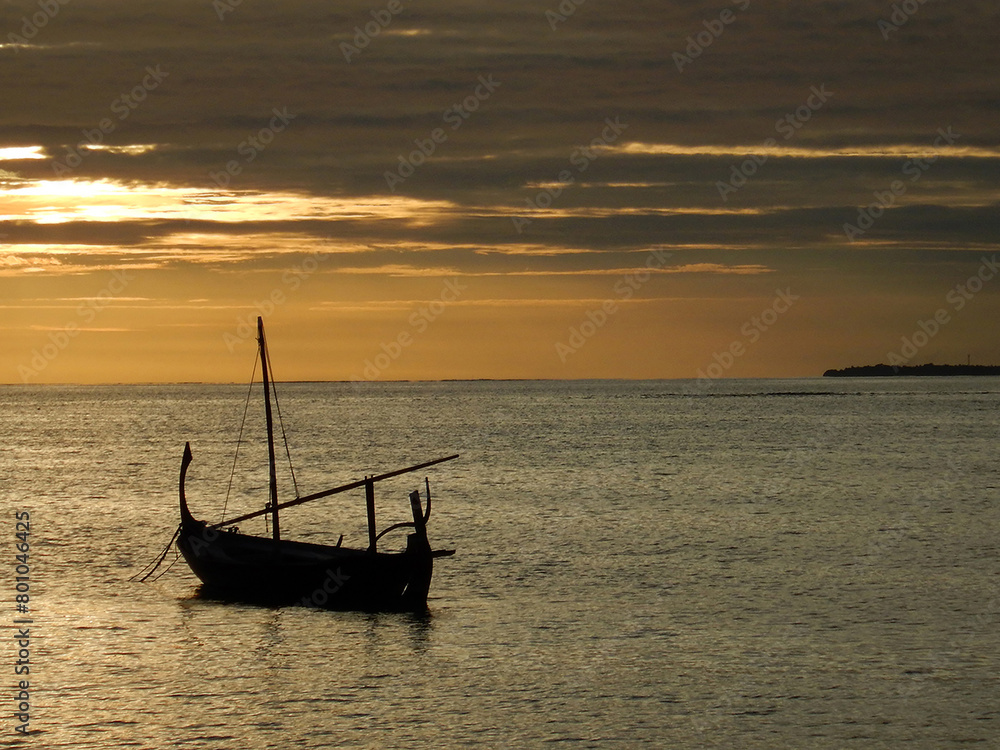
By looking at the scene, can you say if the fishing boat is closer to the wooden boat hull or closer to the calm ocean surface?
the wooden boat hull

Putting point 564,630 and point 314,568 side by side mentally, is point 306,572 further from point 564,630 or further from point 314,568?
point 564,630

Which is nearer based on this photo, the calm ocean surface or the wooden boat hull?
the calm ocean surface

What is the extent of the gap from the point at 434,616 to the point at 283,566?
5.55 meters

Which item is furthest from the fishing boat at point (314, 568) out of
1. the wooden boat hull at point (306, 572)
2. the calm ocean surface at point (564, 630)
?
the calm ocean surface at point (564, 630)

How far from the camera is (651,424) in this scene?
169 meters

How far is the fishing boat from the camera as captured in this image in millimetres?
34938

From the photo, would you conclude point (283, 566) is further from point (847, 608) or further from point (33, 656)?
point (847, 608)

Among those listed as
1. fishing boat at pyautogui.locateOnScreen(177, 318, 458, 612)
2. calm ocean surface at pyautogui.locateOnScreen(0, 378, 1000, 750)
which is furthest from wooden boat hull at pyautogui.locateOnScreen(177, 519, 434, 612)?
calm ocean surface at pyautogui.locateOnScreen(0, 378, 1000, 750)

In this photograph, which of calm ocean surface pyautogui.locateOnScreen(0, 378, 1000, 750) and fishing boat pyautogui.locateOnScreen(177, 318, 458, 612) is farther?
fishing boat pyautogui.locateOnScreen(177, 318, 458, 612)

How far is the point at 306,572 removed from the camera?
35781 millimetres

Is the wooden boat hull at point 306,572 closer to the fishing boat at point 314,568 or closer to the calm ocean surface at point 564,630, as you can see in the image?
the fishing boat at point 314,568

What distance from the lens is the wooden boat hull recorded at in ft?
115

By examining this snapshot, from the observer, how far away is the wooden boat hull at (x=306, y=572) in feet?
115

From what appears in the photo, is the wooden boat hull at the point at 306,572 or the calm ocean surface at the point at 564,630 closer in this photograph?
the calm ocean surface at the point at 564,630
